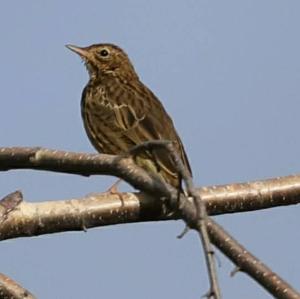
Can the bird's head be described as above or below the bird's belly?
above

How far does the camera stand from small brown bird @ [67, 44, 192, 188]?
31.2ft

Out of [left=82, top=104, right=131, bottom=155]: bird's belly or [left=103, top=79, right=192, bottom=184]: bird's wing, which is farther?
[left=82, top=104, right=131, bottom=155]: bird's belly

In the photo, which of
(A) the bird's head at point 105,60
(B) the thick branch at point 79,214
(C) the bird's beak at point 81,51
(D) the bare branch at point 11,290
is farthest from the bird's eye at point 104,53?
(D) the bare branch at point 11,290

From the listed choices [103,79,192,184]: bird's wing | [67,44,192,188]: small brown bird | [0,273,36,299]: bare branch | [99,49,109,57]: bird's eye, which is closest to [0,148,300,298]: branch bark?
[0,273,36,299]: bare branch

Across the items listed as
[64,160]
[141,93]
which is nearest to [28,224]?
[64,160]

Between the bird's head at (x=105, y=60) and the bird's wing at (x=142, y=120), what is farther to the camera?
the bird's head at (x=105, y=60)

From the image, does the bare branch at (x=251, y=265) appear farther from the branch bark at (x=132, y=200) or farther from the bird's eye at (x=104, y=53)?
the bird's eye at (x=104, y=53)

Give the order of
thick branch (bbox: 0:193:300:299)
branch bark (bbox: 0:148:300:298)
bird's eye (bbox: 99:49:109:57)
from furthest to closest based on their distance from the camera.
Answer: bird's eye (bbox: 99:49:109:57) < thick branch (bbox: 0:193:300:299) < branch bark (bbox: 0:148:300:298)

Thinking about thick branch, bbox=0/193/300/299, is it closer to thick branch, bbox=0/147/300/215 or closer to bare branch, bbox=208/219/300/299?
thick branch, bbox=0/147/300/215

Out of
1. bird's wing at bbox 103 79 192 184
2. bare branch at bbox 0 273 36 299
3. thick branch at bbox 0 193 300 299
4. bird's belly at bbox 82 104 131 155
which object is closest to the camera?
bare branch at bbox 0 273 36 299

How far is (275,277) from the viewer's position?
205 inches

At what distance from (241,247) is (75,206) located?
1.29m

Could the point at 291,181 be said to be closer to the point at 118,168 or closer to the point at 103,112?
the point at 118,168

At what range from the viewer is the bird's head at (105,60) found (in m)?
11.8
